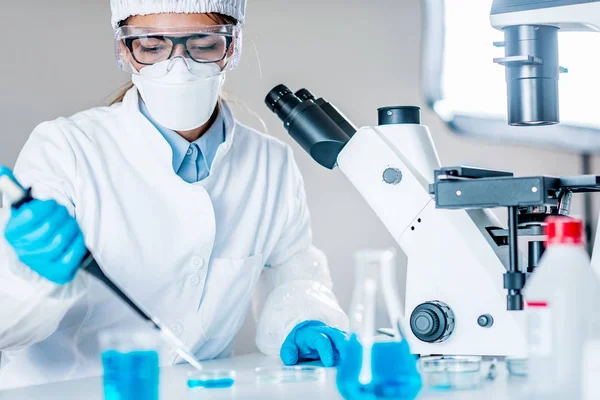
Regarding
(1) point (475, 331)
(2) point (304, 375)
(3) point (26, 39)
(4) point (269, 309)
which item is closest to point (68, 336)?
(4) point (269, 309)

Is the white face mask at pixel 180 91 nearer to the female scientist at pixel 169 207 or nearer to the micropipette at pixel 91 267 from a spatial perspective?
the female scientist at pixel 169 207

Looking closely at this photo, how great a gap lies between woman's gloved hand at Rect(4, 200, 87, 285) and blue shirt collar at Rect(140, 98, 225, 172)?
2.09 ft

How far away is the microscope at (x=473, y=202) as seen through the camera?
131cm

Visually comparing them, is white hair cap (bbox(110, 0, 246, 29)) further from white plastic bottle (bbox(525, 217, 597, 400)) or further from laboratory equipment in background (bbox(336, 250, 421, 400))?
white plastic bottle (bbox(525, 217, 597, 400))

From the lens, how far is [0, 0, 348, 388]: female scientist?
1778 millimetres

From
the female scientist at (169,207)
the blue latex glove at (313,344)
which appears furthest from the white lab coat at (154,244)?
the blue latex glove at (313,344)

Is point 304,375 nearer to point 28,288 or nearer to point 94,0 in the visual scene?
point 28,288

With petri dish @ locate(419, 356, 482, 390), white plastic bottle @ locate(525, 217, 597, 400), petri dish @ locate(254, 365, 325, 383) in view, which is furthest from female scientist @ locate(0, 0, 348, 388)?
white plastic bottle @ locate(525, 217, 597, 400)

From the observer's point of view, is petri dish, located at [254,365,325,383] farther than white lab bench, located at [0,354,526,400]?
Yes

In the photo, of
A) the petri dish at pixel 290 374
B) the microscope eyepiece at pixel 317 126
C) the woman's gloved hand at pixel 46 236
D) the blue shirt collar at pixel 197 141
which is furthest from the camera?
the blue shirt collar at pixel 197 141

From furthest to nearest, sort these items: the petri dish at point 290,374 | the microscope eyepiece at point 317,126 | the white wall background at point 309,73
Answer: the white wall background at point 309,73 → the microscope eyepiece at point 317,126 → the petri dish at point 290,374

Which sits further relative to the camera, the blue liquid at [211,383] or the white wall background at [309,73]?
the white wall background at [309,73]

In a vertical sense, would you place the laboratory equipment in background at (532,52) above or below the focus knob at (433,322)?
above

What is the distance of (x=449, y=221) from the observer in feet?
4.87
